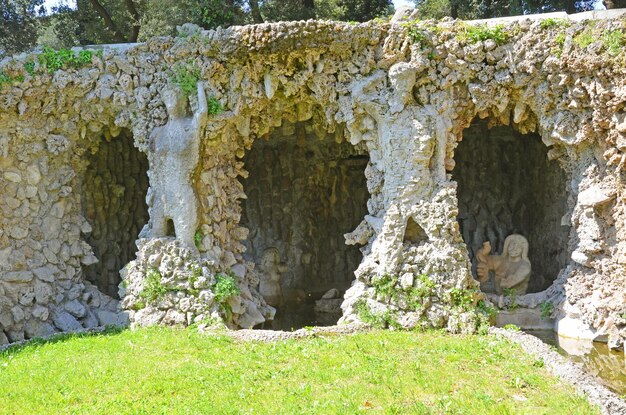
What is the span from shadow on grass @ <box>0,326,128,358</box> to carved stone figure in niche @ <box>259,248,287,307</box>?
4.23m

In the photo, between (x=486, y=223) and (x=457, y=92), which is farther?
Result: (x=486, y=223)

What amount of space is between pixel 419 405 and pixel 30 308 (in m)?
7.27

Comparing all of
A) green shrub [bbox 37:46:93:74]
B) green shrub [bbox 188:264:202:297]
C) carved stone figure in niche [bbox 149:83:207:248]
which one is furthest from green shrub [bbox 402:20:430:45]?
green shrub [bbox 37:46:93:74]

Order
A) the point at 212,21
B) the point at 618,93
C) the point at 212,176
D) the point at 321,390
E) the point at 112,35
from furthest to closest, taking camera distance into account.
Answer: the point at 112,35
the point at 212,21
the point at 212,176
the point at 618,93
the point at 321,390

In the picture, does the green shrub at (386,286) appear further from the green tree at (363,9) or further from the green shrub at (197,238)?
the green tree at (363,9)

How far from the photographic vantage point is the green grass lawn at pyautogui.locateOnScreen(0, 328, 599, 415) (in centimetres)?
684

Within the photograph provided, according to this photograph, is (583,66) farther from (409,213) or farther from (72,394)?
(72,394)

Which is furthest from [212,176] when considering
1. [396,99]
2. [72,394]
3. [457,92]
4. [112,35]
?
[112,35]

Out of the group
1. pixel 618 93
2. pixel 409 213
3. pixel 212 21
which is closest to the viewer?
pixel 618 93

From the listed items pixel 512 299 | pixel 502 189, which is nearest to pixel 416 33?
pixel 512 299

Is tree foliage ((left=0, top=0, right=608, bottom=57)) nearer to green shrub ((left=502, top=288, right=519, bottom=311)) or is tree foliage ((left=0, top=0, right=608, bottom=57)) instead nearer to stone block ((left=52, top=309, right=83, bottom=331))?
stone block ((left=52, top=309, right=83, bottom=331))

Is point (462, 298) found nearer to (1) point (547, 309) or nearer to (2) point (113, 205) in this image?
(1) point (547, 309)

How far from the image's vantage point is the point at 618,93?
995cm

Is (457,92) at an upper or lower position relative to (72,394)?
upper
